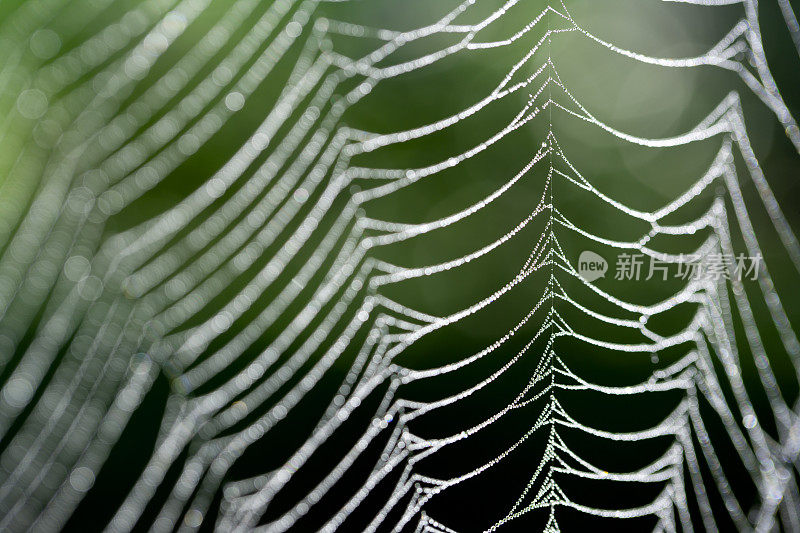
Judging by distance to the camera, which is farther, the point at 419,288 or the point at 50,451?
the point at 419,288

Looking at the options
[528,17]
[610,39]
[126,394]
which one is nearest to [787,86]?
[610,39]

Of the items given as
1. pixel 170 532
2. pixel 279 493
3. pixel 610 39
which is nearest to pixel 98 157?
pixel 170 532

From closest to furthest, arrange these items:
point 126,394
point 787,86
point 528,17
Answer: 1. point 126,394
2. point 528,17
3. point 787,86

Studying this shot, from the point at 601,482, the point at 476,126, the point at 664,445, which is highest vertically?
the point at 476,126

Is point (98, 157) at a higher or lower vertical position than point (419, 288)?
lower

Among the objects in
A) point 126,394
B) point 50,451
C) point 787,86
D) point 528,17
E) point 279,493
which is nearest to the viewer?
point 50,451

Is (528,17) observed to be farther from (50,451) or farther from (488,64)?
(50,451)
